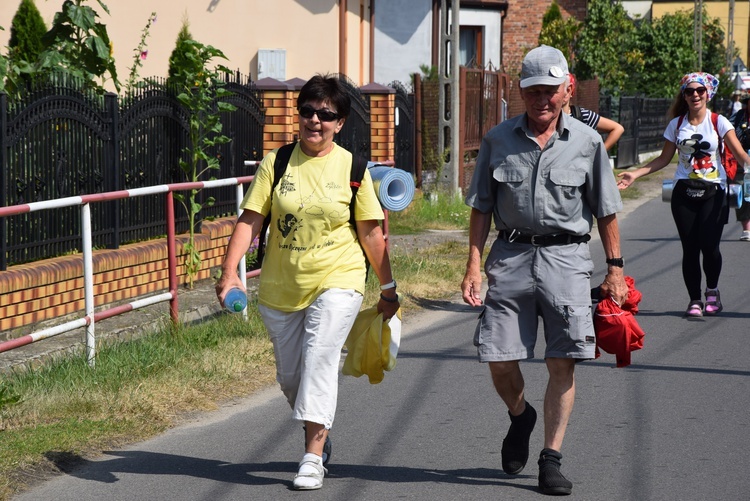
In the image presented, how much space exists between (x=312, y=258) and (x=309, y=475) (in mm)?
961

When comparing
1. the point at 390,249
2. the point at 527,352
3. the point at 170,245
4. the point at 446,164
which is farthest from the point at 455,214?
the point at 527,352

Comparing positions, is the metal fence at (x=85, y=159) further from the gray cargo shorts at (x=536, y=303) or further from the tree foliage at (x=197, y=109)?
the gray cargo shorts at (x=536, y=303)

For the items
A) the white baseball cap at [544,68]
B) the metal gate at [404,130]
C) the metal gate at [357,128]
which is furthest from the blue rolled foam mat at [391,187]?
the metal gate at [404,130]

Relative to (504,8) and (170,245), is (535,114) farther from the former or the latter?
(504,8)

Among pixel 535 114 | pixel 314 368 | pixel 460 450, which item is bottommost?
pixel 460 450

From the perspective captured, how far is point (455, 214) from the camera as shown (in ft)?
58.0

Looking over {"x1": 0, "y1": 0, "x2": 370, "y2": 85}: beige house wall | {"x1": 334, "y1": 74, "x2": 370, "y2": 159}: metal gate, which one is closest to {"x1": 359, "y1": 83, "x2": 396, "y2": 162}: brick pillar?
{"x1": 334, "y1": 74, "x2": 370, "y2": 159}: metal gate

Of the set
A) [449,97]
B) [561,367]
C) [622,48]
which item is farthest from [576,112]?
[622,48]

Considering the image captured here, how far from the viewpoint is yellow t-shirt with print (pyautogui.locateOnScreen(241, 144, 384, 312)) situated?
18.2 ft

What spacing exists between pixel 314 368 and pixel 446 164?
1359cm

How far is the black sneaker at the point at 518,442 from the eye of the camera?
5.69 meters

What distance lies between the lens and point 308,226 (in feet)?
18.2

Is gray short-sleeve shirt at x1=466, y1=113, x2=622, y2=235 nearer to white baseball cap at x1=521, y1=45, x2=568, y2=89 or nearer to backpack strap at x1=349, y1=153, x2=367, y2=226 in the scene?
white baseball cap at x1=521, y1=45, x2=568, y2=89

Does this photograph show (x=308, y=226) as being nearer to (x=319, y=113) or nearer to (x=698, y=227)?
(x=319, y=113)
